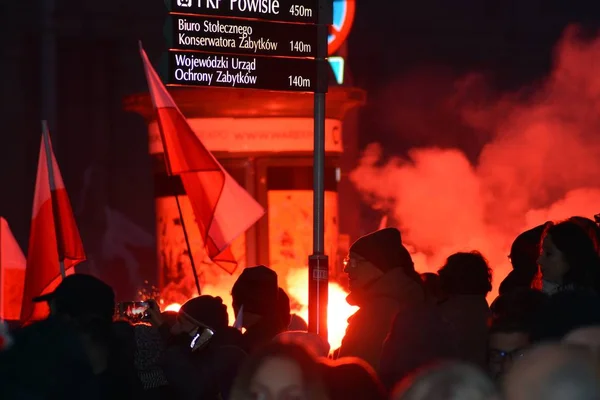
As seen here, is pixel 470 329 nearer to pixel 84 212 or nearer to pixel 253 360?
pixel 253 360

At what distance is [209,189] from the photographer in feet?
33.0

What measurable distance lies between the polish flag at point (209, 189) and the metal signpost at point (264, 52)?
2.18 metres

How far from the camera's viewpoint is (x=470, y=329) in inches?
222

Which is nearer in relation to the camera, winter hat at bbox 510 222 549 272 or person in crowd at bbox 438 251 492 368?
person in crowd at bbox 438 251 492 368

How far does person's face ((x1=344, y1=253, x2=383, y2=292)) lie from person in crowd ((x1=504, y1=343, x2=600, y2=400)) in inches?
98.0

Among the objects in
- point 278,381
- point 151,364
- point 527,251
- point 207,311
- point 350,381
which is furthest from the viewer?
point 527,251

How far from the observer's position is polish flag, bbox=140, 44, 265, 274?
985 centimetres

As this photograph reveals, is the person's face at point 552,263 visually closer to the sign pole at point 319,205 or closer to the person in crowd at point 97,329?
the person in crowd at point 97,329

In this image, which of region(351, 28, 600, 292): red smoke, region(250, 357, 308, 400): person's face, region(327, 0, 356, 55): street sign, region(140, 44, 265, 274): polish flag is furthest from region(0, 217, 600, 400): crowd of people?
region(327, 0, 356, 55): street sign

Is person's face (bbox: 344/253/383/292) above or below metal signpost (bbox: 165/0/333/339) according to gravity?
below

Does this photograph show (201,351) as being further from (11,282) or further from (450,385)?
(11,282)

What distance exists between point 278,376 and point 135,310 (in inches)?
128

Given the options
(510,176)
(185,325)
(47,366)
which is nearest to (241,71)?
(185,325)

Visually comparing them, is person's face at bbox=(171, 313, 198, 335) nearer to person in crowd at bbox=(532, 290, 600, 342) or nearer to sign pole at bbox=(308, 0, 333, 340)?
person in crowd at bbox=(532, 290, 600, 342)
